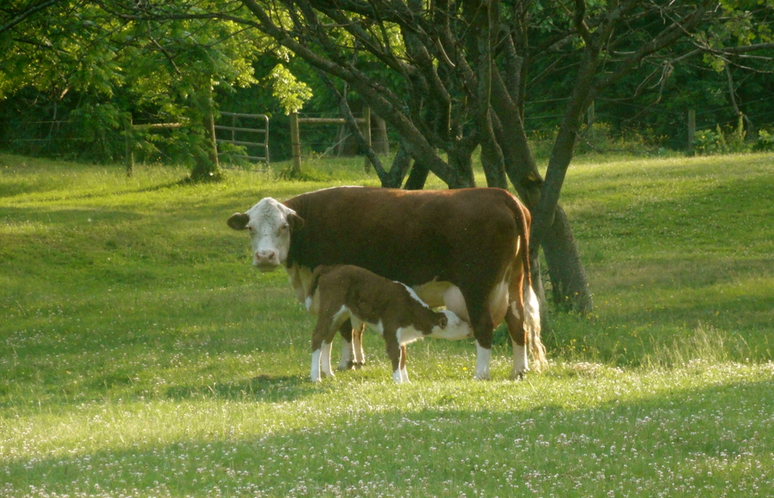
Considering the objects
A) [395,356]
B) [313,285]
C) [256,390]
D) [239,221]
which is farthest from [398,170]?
[256,390]

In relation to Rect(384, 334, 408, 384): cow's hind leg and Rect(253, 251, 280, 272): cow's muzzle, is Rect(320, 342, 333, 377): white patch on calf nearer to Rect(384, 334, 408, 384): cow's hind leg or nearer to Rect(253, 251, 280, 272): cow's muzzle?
Rect(384, 334, 408, 384): cow's hind leg

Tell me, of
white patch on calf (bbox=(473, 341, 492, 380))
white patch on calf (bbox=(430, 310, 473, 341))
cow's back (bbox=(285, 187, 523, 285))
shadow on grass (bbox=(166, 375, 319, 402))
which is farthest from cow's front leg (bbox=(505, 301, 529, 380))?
shadow on grass (bbox=(166, 375, 319, 402))

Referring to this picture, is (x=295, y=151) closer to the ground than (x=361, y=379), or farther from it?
farther from it

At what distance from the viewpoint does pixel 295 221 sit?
36.8ft

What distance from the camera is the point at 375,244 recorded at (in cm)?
1095

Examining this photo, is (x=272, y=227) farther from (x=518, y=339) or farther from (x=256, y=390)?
(x=518, y=339)

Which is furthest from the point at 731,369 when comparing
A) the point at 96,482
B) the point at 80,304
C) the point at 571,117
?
the point at 80,304

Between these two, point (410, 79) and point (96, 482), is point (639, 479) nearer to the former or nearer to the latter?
point (96, 482)

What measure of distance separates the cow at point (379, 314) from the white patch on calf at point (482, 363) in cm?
25

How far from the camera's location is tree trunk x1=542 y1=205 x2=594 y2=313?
15.0m

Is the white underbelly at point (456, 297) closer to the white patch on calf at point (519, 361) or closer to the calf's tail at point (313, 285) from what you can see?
the white patch on calf at point (519, 361)

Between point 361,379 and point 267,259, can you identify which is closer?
point 361,379

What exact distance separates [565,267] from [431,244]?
5080 mm

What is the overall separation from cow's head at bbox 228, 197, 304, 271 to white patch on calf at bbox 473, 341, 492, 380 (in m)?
2.46
